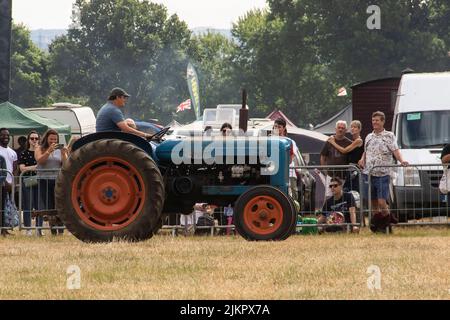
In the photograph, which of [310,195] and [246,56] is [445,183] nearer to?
[310,195]

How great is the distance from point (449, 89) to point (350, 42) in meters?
53.4

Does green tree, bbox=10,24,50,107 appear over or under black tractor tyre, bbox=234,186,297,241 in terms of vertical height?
over

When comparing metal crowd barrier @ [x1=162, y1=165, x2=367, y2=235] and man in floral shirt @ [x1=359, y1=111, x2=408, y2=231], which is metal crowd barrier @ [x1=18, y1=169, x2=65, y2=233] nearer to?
metal crowd barrier @ [x1=162, y1=165, x2=367, y2=235]

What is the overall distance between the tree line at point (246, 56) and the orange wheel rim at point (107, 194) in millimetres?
59241

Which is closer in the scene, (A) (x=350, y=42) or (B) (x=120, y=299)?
(B) (x=120, y=299)

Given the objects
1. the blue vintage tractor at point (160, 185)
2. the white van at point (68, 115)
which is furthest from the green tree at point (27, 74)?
the blue vintage tractor at point (160, 185)

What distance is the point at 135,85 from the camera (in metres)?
96.1

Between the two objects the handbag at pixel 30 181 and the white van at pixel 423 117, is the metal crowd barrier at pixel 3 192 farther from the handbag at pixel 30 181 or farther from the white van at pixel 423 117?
the white van at pixel 423 117

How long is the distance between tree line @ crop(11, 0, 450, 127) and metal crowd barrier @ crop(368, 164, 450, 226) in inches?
2181

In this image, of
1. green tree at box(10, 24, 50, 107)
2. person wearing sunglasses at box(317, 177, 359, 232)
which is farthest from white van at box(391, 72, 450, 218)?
green tree at box(10, 24, 50, 107)

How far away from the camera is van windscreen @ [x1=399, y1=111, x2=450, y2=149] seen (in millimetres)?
19969

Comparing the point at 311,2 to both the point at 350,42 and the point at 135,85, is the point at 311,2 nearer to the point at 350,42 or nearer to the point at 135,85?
the point at 350,42

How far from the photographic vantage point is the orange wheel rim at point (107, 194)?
14.4 m
